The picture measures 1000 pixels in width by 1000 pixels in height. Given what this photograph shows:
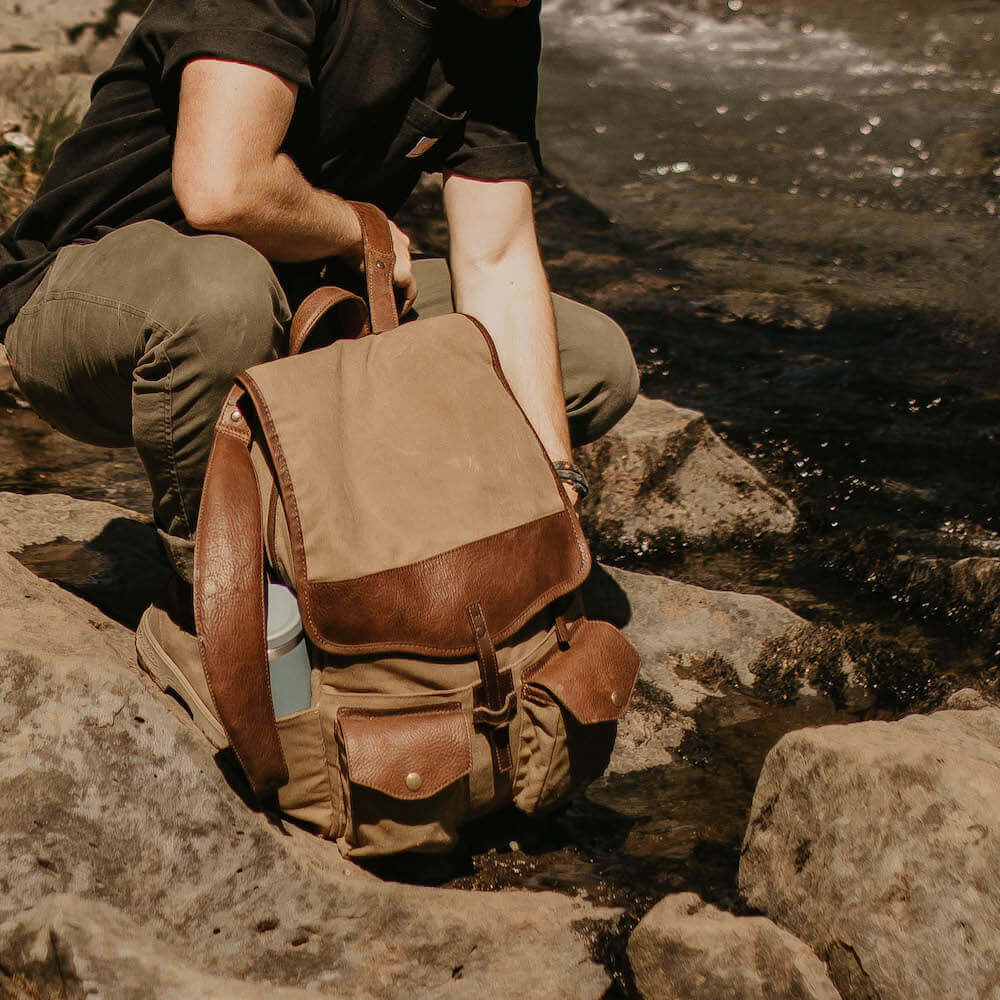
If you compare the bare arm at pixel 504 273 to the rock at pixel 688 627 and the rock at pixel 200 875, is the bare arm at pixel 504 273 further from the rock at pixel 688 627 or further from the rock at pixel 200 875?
the rock at pixel 200 875

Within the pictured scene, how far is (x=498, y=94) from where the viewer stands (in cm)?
274

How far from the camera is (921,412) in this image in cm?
425

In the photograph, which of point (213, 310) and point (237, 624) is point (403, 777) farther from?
point (213, 310)

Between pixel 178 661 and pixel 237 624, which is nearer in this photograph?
pixel 237 624

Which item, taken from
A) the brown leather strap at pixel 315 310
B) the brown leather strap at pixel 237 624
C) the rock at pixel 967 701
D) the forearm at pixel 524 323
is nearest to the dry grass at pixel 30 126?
the forearm at pixel 524 323

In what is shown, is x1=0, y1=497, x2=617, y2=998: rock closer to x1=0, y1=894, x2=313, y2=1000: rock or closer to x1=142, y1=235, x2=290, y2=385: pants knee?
x1=0, y1=894, x2=313, y2=1000: rock

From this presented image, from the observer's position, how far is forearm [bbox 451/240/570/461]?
255 centimetres

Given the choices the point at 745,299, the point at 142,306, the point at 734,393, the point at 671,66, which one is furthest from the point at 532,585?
the point at 671,66

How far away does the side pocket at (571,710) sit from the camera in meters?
2.05

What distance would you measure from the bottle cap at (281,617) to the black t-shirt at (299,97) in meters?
0.82

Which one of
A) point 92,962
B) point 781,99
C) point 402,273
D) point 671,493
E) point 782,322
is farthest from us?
point 781,99

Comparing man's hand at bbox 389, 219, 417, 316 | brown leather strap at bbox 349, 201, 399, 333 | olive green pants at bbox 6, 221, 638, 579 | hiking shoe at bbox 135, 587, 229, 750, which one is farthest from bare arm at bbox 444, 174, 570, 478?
hiking shoe at bbox 135, 587, 229, 750

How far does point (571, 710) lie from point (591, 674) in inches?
3.5

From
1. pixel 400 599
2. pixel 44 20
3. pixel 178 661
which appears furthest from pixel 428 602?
pixel 44 20
